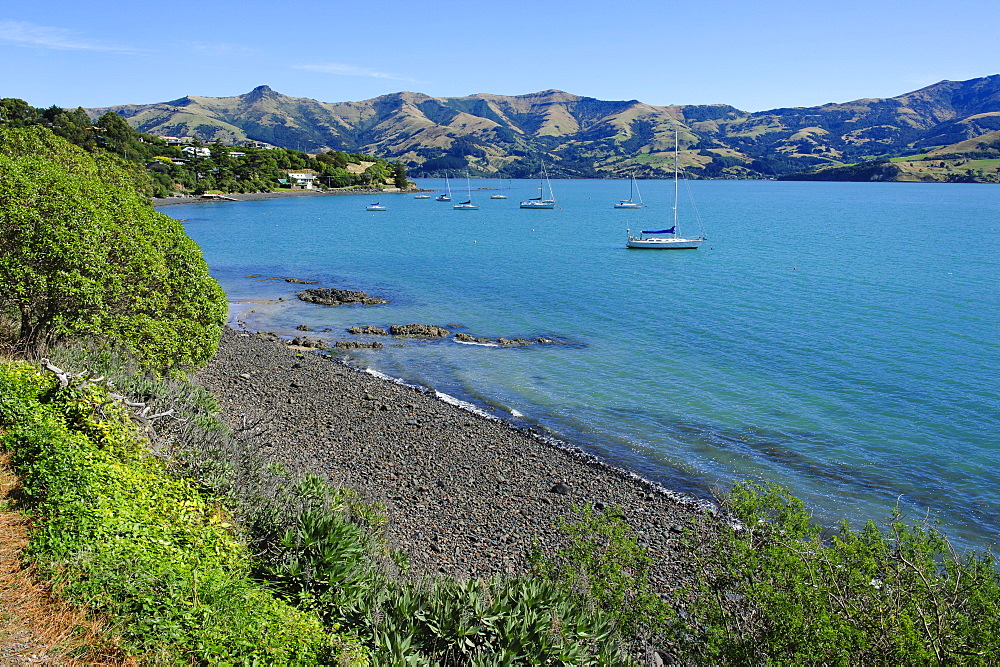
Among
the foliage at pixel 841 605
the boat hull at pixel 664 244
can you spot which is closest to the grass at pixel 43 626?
the foliage at pixel 841 605

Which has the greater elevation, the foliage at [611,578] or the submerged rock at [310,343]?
the foliage at [611,578]

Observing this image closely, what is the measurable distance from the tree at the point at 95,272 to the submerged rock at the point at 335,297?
2544 centimetres

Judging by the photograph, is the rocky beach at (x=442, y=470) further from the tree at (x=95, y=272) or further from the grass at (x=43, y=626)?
the grass at (x=43, y=626)

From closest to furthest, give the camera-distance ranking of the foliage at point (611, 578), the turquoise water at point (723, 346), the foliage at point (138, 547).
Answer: the foliage at point (138, 547), the foliage at point (611, 578), the turquoise water at point (723, 346)

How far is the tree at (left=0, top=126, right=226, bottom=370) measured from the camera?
14.9 metres

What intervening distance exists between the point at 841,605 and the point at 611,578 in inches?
128

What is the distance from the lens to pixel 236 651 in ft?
20.7

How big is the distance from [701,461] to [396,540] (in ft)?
36.3

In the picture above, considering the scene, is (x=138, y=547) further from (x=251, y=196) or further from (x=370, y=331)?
(x=251, y=196)

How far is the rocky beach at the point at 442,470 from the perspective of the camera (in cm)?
1409

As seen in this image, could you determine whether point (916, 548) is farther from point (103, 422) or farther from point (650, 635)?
point (103, 422)

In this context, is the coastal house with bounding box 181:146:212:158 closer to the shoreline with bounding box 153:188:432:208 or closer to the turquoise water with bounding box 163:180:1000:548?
the shoreline with bounding box 153:188:432:208

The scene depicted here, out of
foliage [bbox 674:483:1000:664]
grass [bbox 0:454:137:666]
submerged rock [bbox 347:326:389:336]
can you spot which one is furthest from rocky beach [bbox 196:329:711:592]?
submerged rock [bbox 347:326:389:336]

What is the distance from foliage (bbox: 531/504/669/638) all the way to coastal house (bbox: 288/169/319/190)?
184193mm
